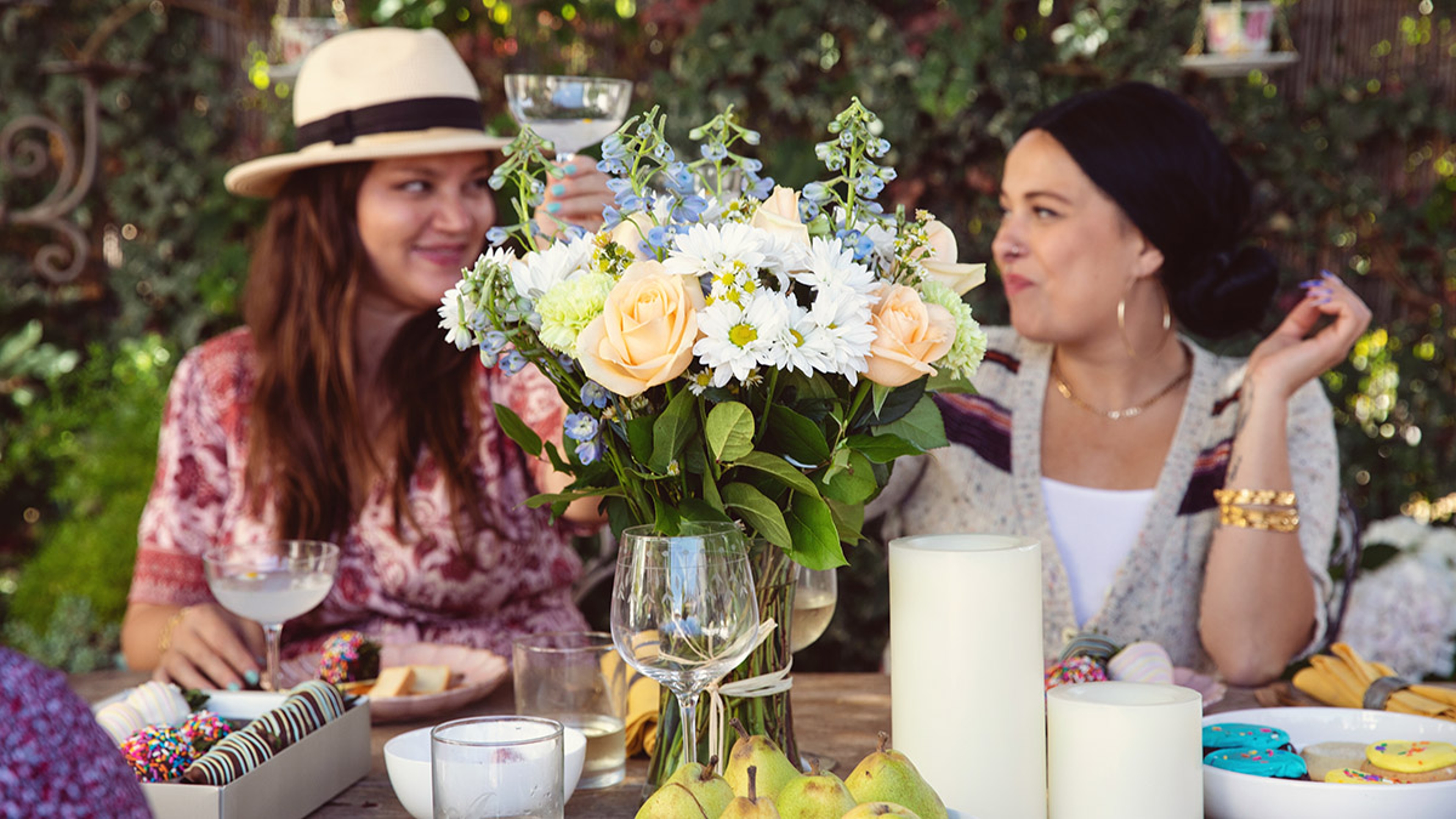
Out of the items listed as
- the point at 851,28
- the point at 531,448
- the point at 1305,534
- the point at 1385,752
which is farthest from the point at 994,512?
the point at 851,28

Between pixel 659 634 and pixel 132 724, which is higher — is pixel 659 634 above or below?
above

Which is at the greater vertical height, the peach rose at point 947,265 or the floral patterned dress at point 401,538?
the peach rose at point 947,265

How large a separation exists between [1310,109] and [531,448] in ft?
10.2

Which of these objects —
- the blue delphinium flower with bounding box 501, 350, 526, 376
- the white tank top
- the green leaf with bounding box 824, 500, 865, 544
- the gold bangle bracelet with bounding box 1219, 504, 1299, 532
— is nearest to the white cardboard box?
the blue delphinium flower with bounding box 501, 350, 526, 376

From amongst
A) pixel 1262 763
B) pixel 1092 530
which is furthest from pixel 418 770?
pixel 1092 530

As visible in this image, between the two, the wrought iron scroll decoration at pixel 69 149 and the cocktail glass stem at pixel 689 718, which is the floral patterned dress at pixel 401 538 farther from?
the wrought iron scroll decoration at pixel 69 149

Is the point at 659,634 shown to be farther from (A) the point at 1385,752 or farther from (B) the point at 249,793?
(A) the point at 1385,752

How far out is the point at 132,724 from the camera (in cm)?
121

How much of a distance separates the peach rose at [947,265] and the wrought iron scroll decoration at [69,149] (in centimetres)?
327

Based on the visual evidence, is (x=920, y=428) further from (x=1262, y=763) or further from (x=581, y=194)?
(x=581, y=194)

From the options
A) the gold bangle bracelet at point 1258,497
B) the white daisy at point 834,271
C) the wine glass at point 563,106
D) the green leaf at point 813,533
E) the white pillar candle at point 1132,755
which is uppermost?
the wine glass at point 563,106

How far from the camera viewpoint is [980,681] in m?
1.04

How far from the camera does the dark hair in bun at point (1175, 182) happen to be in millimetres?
2098

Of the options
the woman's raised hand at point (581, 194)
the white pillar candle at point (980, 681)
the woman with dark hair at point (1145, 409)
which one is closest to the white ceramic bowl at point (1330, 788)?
the white pillar candle at point (980, 681)
